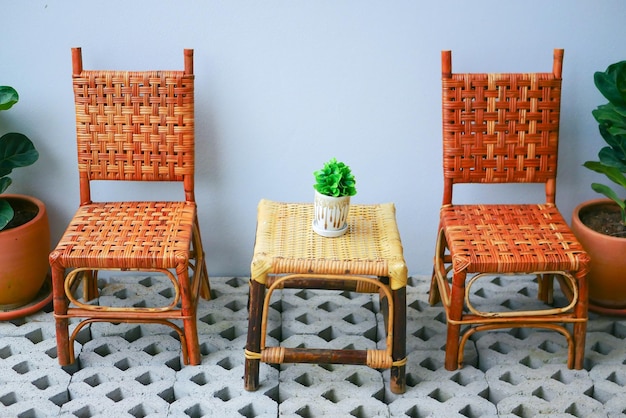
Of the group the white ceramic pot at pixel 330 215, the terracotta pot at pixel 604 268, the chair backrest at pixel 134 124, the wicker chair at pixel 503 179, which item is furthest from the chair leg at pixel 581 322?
the chair backrest at pixel 134 124

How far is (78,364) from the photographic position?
9.90 feet

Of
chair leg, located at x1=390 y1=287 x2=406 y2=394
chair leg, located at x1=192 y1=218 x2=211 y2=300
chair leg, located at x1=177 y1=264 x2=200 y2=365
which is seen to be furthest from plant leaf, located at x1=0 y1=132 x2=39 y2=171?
chair leg, located at x1=390 y1=287 x2=406 y2=394

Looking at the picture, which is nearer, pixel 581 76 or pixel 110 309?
pixel 110 309

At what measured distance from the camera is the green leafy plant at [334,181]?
9.15ft

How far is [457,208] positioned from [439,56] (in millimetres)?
590

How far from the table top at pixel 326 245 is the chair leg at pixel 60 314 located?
68 centimetres

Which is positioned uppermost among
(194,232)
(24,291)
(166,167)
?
(166,167)

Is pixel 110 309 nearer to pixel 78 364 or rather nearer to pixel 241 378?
pixel 78 364

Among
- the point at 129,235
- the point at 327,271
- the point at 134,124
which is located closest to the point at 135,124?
the point at 134,124

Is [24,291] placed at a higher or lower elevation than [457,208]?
lower

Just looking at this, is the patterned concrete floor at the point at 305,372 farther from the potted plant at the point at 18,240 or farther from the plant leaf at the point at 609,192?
the plant leaf at the point at 609,192

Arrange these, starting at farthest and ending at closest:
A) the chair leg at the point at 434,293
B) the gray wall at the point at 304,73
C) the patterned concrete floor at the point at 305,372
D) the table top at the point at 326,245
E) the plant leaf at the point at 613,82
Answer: the chair leg at the point at 434,293
the gray wall at the point at 304,73
the plant leaf at the point at 613,82
the patterned concrete floor at the point at 305,372
the table top at the point at 326,245

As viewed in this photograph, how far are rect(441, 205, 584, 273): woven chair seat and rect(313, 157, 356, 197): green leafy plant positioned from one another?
1.41ft

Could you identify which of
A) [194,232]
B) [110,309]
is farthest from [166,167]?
[110,309]
